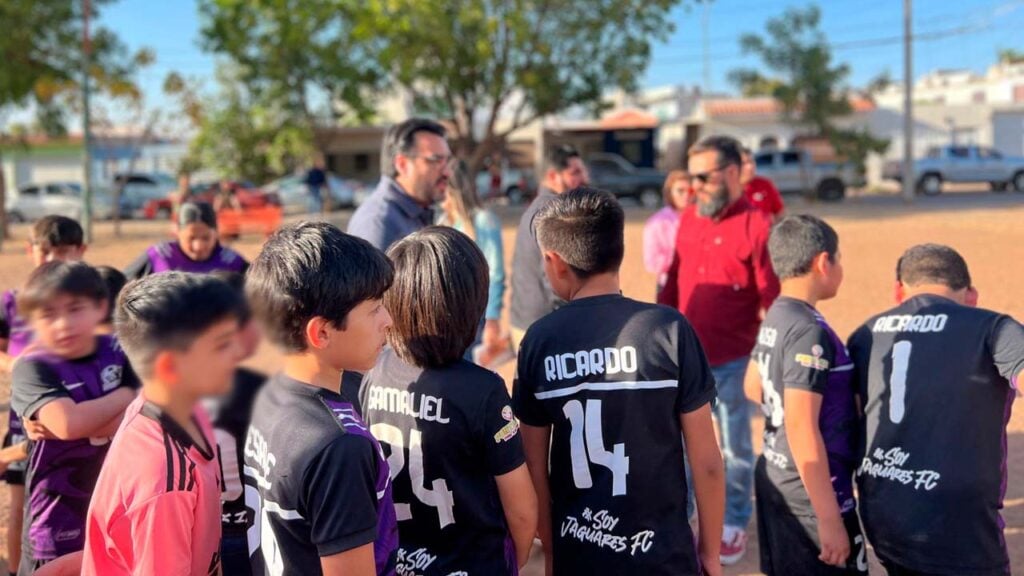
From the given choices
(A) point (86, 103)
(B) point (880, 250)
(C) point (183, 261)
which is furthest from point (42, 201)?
(C) point (183, 261)

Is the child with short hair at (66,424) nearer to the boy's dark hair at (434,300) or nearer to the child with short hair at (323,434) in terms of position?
the child with short hair at (323,434)

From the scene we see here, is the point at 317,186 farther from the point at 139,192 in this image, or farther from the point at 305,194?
the point at 139,192

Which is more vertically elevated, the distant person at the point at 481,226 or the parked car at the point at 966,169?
the parked car at the point at 966,169

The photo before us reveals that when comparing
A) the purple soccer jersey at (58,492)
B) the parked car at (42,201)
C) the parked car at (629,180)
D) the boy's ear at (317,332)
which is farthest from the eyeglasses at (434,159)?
the parked car at (42,201)

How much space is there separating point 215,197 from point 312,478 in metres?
22.2

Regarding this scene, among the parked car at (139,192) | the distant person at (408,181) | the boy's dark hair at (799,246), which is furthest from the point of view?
the parked car at (139,192)

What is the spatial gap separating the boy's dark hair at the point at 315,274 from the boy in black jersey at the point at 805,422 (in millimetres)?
1632

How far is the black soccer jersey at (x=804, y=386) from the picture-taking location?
8.75ft

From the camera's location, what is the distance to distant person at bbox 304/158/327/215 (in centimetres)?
2494

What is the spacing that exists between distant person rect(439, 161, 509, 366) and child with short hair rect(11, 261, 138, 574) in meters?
2.16

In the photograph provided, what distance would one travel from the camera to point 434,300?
1.98 metres

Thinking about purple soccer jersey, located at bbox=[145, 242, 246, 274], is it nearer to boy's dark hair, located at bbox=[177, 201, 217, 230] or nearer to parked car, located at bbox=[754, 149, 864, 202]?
boy's dark hair, located at bbox=[177, 201, 217, 230]

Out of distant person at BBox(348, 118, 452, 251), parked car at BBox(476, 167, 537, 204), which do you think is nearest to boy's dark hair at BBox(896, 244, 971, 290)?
distant person at BBox(348, 118, 452, 251)

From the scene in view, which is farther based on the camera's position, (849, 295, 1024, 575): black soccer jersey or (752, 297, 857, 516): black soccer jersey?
(752, 297, 857, 516): black soccer jersey
